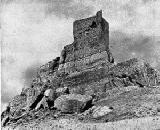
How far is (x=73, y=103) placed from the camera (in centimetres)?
4422

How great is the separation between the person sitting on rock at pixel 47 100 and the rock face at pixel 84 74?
72 cm

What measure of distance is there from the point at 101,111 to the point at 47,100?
9687 mm

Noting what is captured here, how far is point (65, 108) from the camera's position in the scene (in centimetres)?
4453

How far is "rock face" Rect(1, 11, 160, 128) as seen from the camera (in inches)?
1935

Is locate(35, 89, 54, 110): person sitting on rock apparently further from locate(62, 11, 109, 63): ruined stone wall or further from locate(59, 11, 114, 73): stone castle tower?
locate(62, 11, 109, 63): ruined stone wall

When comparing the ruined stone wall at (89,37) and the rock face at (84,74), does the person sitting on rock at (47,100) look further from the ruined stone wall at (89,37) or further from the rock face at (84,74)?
the ruined stone wall at (89,37)

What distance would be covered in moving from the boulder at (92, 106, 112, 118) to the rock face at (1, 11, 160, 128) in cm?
217

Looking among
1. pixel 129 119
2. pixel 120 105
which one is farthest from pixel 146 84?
pixel 129 119

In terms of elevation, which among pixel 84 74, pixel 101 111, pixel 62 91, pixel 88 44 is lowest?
pixel 101 111

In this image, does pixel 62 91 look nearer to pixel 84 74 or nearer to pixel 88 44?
pixel 84 74

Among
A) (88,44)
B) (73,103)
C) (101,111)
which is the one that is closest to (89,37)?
(88,44)

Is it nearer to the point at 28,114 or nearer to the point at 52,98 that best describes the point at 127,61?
the point at 52,98

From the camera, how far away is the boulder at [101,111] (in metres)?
41.0

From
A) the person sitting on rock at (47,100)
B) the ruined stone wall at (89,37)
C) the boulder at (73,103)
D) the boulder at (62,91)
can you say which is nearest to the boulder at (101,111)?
the boulder at (73,103)
